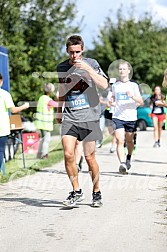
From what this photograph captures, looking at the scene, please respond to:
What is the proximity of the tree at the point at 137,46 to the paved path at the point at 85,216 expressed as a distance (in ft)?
116

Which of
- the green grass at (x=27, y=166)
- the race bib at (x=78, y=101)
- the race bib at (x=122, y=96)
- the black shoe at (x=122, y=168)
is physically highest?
the race bib at (x=78, y=101)

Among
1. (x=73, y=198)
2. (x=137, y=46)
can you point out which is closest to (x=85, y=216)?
(x=73, y=198)

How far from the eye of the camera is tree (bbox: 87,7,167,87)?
1816 inches

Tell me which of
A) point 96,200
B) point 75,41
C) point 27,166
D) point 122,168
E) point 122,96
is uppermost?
point 75,41

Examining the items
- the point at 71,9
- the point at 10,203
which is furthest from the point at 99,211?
the point at 71,9

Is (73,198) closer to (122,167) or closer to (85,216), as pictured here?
(85,216)

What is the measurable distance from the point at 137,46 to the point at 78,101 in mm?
39519

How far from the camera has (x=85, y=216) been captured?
276 inches

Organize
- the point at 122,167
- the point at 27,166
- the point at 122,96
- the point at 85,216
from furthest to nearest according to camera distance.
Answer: the point at 27,166, the point at 122,96, the point at 122,167, the point at 85,216

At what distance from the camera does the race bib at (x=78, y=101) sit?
7516mm

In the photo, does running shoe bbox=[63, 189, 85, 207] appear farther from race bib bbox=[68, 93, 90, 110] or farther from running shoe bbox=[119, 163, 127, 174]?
running shoe bbox=[119, 163, 127, 174]

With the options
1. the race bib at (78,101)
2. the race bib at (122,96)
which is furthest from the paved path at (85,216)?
the race bib at (122,96)

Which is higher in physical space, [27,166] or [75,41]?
[75,41]

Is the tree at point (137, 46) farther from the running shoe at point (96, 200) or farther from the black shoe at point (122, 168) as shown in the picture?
the running shoe at point (96, 200)
